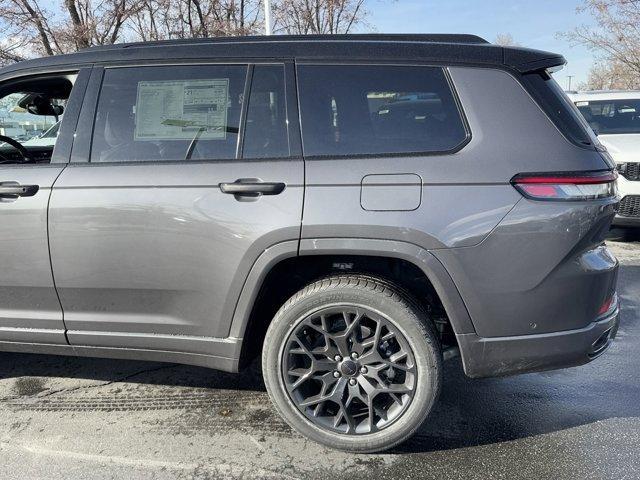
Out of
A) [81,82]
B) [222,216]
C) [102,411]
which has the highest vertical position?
[81,82]

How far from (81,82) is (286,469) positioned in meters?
2.25

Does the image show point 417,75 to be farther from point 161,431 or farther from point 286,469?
point 161,431

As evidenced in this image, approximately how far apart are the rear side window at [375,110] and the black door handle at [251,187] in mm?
231

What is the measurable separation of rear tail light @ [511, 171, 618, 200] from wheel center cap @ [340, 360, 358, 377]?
3.66ft

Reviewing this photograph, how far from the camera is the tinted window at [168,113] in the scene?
2.57 meters

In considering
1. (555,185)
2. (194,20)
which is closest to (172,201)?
(555,185)

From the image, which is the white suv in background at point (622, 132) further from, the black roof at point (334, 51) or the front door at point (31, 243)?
the front door at point (31, 243)

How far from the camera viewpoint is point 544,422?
2.80 m

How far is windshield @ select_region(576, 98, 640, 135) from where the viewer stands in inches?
289

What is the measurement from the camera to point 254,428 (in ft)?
9.05

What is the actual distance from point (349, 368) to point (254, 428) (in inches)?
26.5

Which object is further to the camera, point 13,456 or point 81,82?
point 81,82

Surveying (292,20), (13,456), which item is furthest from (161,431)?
(292,20)

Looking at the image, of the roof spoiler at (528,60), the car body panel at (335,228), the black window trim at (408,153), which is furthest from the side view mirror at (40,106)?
the roof spoiler at (528,60)
